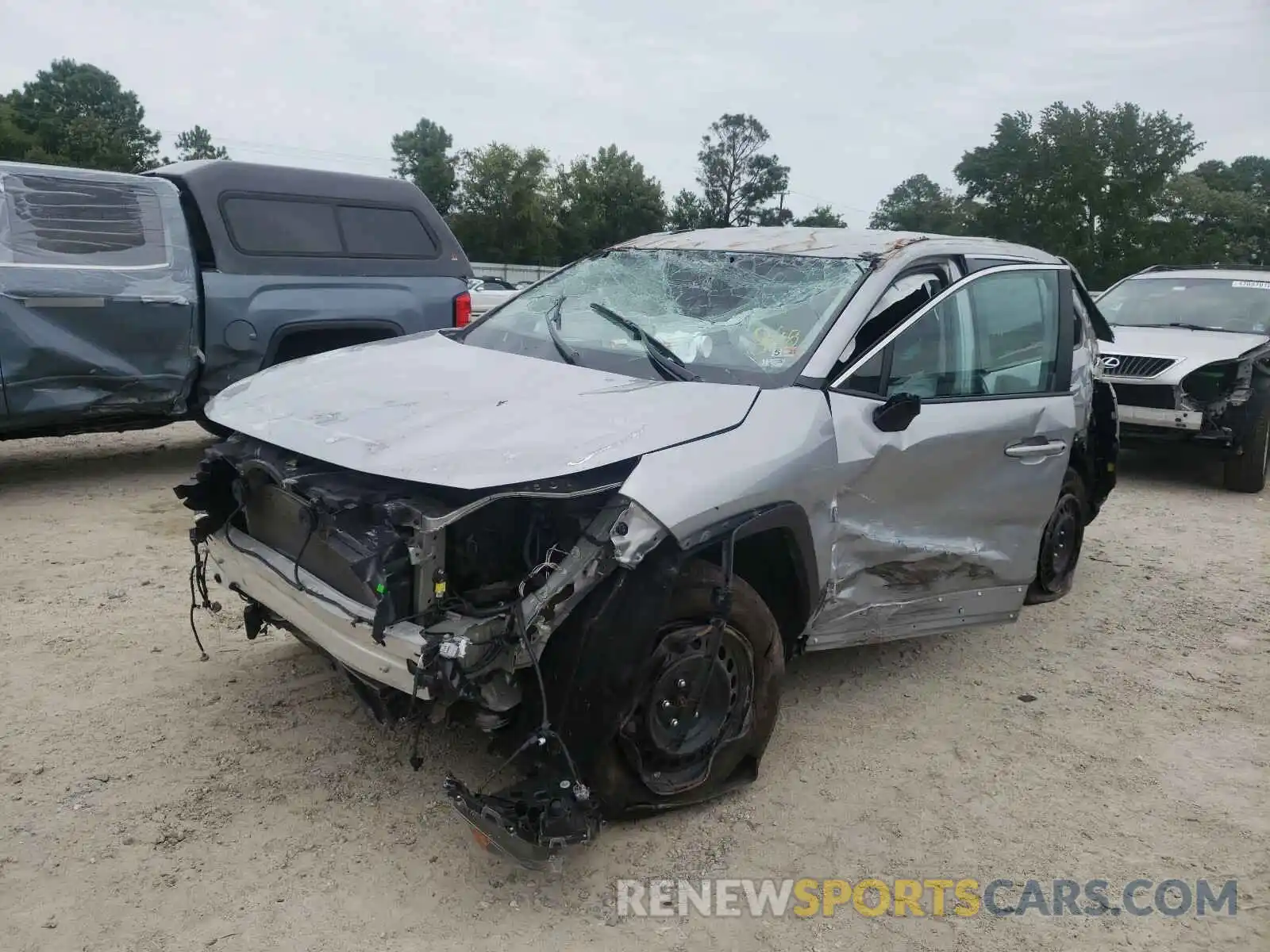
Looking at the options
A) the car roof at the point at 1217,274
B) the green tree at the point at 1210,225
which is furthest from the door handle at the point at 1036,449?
the green tree at the point at 1210,225

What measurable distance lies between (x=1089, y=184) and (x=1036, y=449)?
52516 millimetres

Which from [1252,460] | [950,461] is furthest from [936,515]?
[1252,460]

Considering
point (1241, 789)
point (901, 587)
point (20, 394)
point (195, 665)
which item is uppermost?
point (20, 394)

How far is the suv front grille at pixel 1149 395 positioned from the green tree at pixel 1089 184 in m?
42.2

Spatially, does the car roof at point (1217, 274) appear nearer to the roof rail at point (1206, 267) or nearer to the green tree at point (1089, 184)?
the roof rail at point (1206, 267)

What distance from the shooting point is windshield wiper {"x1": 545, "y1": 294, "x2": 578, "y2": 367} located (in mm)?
3713

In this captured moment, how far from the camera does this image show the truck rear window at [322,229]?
22.3 ft

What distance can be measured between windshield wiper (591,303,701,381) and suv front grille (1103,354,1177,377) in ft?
20.3

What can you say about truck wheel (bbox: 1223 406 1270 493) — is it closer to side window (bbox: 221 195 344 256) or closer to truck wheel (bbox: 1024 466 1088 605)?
truck wheel (bbox: 1024 466 1088 605)

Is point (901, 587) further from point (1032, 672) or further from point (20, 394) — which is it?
point (20, 394)

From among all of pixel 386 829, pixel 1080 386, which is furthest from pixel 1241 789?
pixel 386 829

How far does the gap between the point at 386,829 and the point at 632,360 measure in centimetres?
181

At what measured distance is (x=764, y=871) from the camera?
285 centimetres

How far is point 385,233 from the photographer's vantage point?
24.7ft
